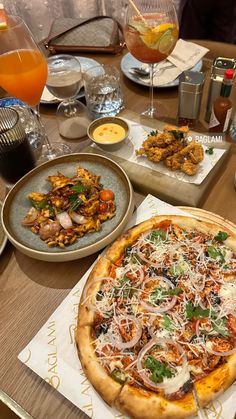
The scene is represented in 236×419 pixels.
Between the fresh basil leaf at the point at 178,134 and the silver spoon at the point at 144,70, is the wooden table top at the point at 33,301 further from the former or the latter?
the silver spoon at the point at 144,70

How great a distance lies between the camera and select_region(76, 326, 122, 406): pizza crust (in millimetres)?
863

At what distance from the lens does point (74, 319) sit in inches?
40.2

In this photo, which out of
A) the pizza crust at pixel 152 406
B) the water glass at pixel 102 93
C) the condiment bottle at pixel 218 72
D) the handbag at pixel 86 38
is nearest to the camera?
the pizza crust at pixel 152 406

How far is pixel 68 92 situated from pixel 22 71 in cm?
32

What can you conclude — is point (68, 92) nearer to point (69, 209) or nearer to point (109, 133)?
point (109, 133)

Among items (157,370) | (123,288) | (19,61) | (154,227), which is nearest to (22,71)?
(19,61)

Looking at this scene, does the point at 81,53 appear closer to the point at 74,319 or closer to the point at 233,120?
the point at 233,120

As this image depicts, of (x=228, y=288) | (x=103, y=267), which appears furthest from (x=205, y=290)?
(x=103, y=267)

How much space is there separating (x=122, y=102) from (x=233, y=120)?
0.59 m

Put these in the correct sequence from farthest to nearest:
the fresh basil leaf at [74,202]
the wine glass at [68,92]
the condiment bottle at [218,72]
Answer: the wine glass at [68,92] → the condiment bottle at [218,72] → the fresh basil leaf at [74,202]

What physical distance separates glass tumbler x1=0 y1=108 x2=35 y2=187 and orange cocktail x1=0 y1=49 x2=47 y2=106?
0.10 meters

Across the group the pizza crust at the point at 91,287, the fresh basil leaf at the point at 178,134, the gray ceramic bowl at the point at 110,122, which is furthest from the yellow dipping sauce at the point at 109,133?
the pizza crust at the point at 91,287

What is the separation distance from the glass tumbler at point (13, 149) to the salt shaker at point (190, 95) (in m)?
0.73

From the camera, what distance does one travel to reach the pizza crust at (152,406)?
0.83 metres
